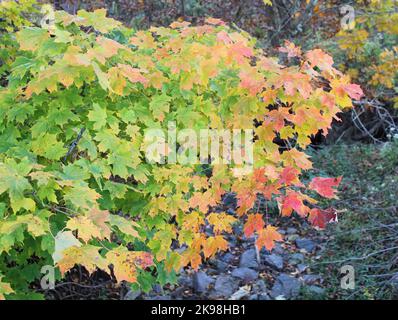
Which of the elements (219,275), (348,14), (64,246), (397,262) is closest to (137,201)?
(64,246)

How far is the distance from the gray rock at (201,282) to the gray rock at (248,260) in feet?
1.48

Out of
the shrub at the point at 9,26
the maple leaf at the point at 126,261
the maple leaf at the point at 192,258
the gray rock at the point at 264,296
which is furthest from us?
the gray rock at the point at 264,296

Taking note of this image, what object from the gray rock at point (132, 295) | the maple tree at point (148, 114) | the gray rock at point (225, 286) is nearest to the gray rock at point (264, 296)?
the gray rock at point (225, 286)

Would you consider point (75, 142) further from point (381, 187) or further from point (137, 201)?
point (381, 187)

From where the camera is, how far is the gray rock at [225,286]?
207 inches

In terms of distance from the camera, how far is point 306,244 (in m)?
6.06

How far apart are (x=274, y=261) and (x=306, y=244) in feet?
1.77

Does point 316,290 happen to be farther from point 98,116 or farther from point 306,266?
point 98,116

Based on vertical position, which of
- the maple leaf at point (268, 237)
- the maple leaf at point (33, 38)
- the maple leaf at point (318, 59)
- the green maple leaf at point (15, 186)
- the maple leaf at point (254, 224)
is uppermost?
the maple leaf at point (33, 38)

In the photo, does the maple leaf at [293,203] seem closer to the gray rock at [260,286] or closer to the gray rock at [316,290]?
the gray rock at [316,290]

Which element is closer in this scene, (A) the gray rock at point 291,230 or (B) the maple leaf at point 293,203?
(B) the maple leaf at point 293,203

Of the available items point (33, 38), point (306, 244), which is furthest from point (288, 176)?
point (306, 244)

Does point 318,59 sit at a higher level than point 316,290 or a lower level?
higher

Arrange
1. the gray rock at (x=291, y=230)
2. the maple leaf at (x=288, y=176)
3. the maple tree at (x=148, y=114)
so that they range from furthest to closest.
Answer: the gray rock at (x=291, y=230) → the maple leaf at (x=288, y=176) → the maple tree at (x=148, y=114)
